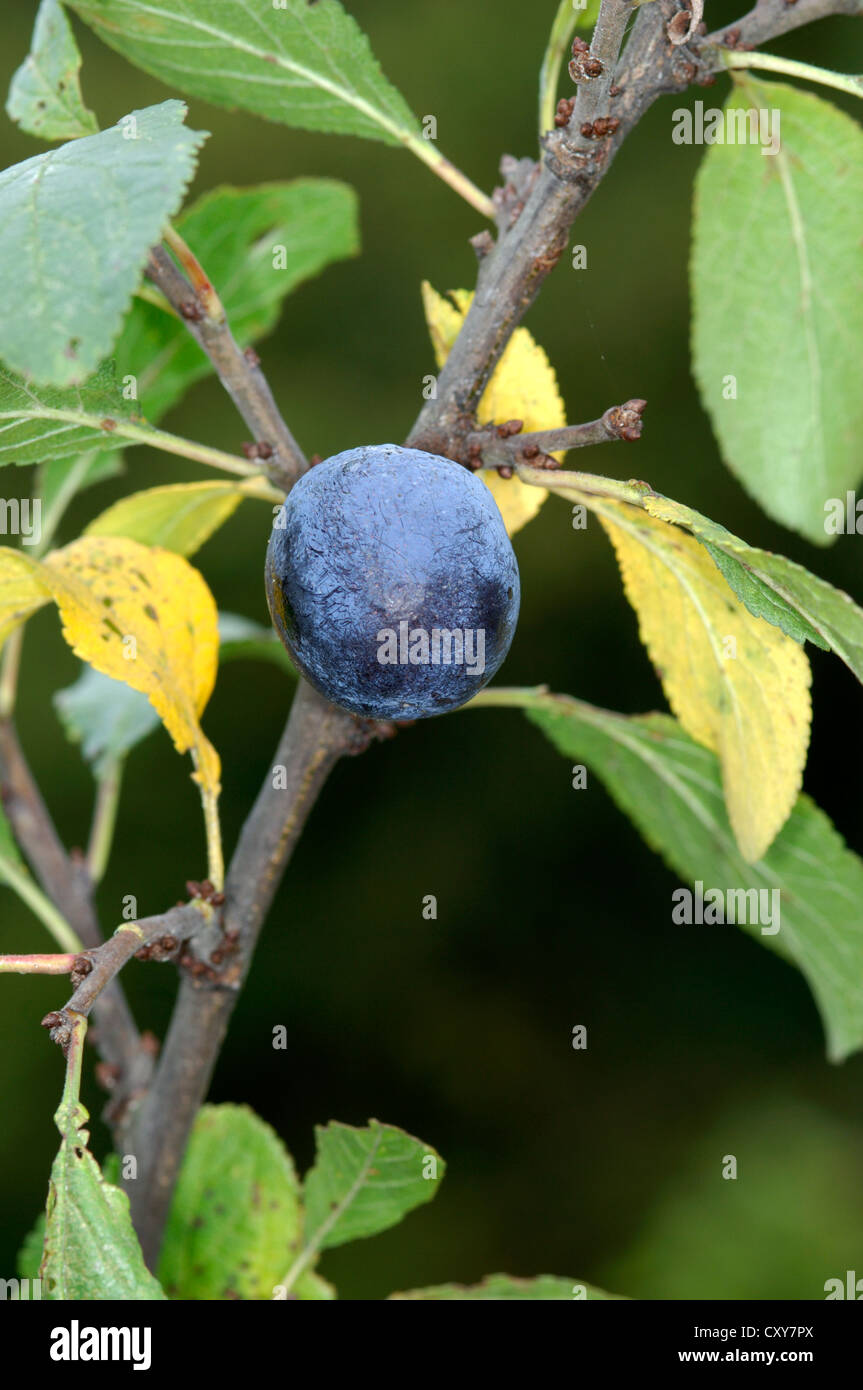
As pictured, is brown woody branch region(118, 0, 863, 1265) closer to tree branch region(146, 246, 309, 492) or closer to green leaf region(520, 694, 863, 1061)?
tree branch region(146, 246, 309, 492)

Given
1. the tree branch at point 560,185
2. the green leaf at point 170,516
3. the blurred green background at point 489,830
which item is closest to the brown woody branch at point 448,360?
the tree branch at point 560,185

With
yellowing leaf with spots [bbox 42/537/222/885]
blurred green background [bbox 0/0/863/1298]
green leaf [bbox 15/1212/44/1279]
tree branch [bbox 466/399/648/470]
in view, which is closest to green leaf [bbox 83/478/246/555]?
yellowing leaf with spots [bbox 42/537/222/885]

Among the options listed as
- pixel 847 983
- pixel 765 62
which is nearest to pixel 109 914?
pixel 847 983

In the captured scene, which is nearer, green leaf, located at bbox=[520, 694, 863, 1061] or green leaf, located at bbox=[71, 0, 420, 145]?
green leaf, located at bbox=[71, 0, 420, 145]

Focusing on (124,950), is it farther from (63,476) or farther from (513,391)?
(63,476)

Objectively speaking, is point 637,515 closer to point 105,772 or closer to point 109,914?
point 105,772

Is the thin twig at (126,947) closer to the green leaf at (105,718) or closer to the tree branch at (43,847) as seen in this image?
the tree branch at (43,847)
